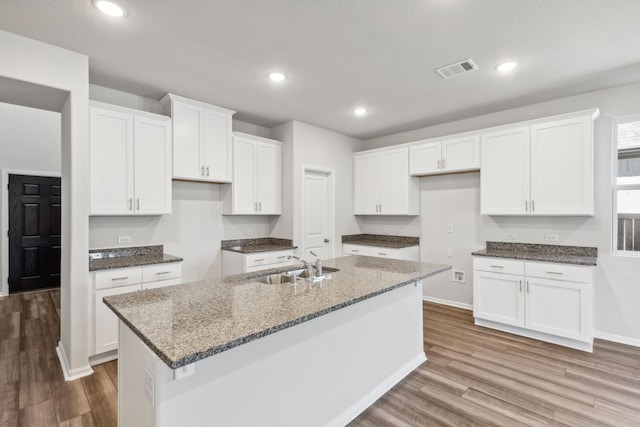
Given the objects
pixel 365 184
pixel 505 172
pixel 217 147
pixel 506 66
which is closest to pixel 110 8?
pixel 217 147

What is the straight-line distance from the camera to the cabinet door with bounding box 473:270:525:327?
3389 millimetres

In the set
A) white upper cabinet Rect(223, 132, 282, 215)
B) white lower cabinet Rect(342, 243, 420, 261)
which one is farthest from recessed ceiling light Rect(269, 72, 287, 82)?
white lower cabinet Rect(342, 243, 420, 261)

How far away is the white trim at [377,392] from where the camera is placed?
202cm

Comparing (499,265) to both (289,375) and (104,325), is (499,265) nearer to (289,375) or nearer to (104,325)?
(289,375)

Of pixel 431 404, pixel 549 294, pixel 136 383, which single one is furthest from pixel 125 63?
pixel 549 294

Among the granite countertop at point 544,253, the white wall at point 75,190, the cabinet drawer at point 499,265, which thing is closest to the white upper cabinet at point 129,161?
the white wall at point 75,190

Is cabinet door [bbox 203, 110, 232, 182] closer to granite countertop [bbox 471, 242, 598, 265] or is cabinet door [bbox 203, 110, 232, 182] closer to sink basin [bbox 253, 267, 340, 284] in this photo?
sink basin [bbox 253, 267, 340, 284]

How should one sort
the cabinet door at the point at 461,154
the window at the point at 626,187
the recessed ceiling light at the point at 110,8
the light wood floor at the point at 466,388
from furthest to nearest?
the cabinet door at the point at 461,154 → the window at the point at 626,187 → the light wood floor at the point at 466,388 → the recessed ceiling light at the point at 110,8

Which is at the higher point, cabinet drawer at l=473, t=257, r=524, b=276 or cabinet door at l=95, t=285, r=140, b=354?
cabinet drawer at l=473, t=257, r=524, b=276

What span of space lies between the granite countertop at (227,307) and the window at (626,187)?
8.10 feet

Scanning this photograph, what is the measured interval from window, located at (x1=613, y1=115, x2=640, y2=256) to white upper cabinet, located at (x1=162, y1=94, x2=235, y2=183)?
14.3ft

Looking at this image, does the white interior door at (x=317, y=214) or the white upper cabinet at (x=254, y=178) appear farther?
the white interior door at (x=317, y=214)

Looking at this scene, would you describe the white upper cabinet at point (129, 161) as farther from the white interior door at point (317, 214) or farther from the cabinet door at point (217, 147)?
the white interior door at point (317, 214)

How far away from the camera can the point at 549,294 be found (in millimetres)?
3205
